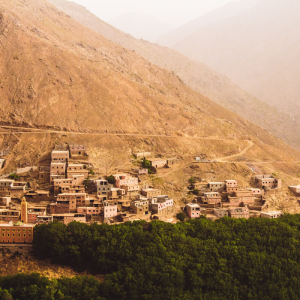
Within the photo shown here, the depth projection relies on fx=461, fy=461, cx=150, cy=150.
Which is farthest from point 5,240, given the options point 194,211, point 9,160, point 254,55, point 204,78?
point 254,55

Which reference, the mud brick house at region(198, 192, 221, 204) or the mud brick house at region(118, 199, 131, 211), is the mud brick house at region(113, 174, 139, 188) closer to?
the mud brick house at region(118, 199, 131, 211)

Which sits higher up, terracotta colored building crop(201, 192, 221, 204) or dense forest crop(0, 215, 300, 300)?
terracotta colored building crop(201, 192, 221, 204)

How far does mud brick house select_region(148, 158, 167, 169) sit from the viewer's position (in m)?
57.0

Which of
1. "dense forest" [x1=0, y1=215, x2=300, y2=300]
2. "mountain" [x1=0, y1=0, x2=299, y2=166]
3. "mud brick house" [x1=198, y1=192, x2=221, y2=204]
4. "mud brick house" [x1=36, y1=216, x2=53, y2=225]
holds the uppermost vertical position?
"mountain" [x1=0, y1=0, x2=299, y2=166]

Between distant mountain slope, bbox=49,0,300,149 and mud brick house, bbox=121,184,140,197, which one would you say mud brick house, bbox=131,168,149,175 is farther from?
distant mountain slope, bbox=49,0,300,149

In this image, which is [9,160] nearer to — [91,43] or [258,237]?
[258,237]

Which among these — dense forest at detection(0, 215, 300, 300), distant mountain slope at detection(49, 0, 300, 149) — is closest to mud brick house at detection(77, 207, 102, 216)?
dense forest at detection(0, 215, 300, 300)

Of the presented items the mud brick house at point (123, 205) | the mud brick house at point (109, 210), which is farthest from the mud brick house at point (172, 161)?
the mud brick house at point (109, 210)

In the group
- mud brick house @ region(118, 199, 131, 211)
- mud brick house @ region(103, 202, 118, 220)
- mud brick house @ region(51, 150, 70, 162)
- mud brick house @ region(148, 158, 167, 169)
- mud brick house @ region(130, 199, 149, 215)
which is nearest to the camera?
mud brick house @ region(103, 202, 118, 220)

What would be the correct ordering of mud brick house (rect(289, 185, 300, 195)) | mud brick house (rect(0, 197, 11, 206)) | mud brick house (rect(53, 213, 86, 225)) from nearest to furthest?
mud brick house (rect(53, 213, 86, 225))
mud brick house (rect(0, 197, 11, 206))
mud brick house (rect(289, 185, 300, 195))

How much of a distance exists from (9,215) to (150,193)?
607 inches

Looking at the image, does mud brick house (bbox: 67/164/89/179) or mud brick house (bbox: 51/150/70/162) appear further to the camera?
mud brick house (bbox: 51/150/70/162)

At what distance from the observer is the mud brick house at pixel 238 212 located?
50.1m

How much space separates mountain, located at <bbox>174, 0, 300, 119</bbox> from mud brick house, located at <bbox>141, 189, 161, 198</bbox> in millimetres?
82267
